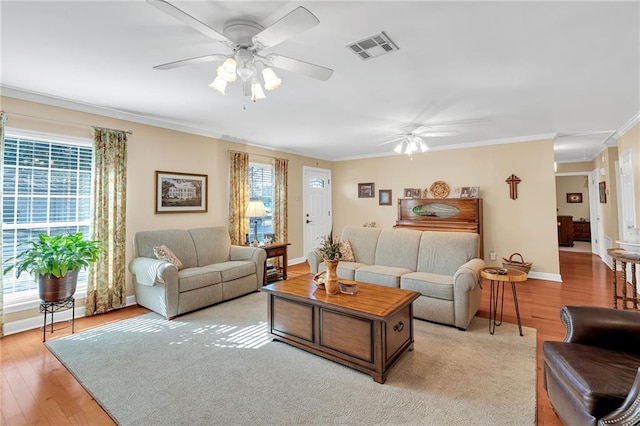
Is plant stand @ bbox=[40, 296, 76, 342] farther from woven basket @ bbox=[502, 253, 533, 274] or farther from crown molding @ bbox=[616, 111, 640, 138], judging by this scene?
crown molding @ bbox=[616, 111, 640, 138]

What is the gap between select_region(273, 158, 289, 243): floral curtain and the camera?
6068mm

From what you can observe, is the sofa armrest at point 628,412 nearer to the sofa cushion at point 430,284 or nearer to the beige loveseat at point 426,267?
the beige loveseat at point 426,267

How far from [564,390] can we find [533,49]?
2.39m

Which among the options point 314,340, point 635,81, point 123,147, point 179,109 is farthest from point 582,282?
point 123,147

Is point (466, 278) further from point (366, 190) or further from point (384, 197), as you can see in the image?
point (366, 190)

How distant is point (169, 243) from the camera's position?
4.04 metres

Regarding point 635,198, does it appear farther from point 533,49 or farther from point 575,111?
point 533,49

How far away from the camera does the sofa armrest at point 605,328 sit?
5.68 ft

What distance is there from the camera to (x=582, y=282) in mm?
4906

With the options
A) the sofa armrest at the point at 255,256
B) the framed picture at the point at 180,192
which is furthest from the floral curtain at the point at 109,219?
the sofa armrest at the point at 255,256

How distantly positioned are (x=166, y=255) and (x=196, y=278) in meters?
0.55

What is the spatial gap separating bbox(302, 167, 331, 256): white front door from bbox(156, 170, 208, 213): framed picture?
2593 millimetres

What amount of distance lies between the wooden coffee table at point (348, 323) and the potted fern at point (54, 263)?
6.72ft

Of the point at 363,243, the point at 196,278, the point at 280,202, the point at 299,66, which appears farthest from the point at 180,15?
the point at 280,202
